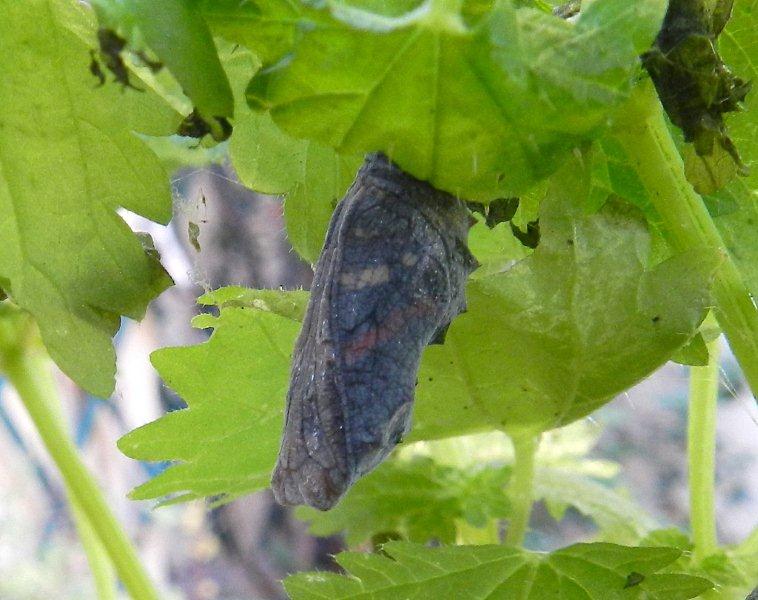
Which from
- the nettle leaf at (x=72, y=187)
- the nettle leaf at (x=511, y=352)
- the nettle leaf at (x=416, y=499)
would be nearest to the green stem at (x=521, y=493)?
the nettle leaf at (x=416, y=499)

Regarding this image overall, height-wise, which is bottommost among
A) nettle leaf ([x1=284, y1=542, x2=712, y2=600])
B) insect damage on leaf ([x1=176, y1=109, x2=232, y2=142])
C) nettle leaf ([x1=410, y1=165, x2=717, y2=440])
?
nettle leaf ([x1=284, y1=542, x2=712, y2=600])

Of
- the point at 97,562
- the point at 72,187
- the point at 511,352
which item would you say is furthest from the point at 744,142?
the point at 97,562

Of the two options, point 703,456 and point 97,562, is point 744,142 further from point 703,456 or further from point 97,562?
point 97,562

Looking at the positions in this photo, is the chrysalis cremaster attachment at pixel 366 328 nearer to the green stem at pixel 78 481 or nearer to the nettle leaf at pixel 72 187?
the nettle leaf at pixel 72 187

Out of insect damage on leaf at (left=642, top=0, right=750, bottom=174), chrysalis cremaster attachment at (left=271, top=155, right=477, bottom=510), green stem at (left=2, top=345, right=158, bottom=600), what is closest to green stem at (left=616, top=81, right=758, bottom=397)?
insect damage on leaf at (left=642, top=0, right=750, bottom=174)

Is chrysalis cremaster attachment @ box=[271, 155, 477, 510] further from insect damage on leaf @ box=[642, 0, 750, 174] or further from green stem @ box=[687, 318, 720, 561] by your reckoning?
green stem @ box=[687, 318, 720, 561]

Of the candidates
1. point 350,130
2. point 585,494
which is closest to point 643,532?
point 585,494
